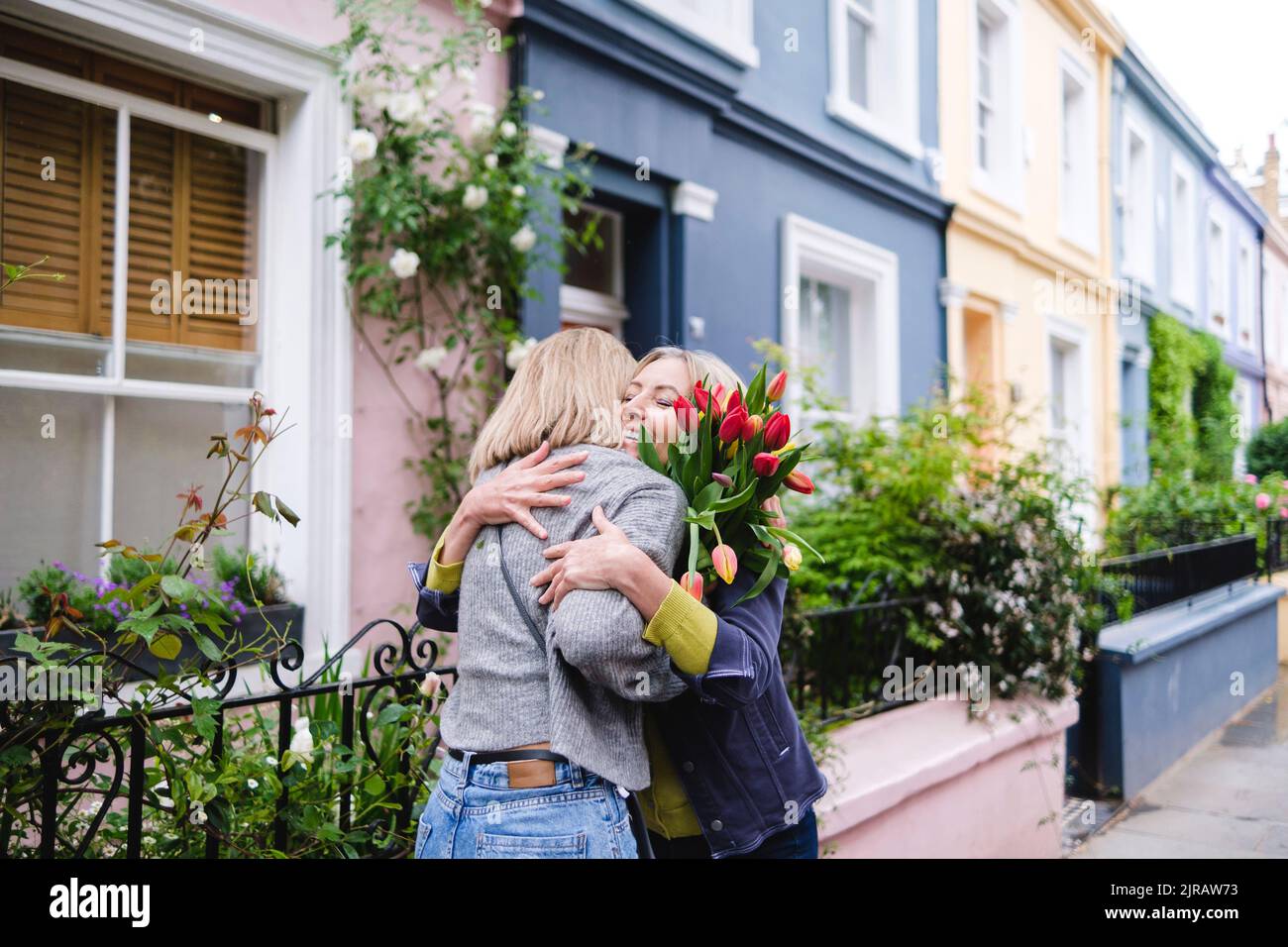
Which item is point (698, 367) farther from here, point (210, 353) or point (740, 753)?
point (210, 353)

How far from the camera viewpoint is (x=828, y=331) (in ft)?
23.7

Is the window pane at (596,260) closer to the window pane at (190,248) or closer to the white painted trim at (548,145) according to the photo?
the white painted trim at (548,145)

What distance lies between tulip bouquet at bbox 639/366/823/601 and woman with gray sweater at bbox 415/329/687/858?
0.12 m

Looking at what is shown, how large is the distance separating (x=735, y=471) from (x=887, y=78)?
6.61 meters

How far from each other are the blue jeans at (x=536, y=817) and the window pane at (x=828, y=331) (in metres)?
5.64

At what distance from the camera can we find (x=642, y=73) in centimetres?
521

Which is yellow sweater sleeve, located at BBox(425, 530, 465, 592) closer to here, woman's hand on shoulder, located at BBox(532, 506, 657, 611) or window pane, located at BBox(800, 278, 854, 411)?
woman's hand on shoulder, located at BBox(532, 506, 657, 611)

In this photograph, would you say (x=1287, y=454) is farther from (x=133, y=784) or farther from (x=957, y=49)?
(x=133, y=784)

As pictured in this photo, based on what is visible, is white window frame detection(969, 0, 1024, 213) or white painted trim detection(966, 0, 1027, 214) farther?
white window frame detection(969, 0, 1024, 213)

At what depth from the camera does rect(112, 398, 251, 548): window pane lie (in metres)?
3.43

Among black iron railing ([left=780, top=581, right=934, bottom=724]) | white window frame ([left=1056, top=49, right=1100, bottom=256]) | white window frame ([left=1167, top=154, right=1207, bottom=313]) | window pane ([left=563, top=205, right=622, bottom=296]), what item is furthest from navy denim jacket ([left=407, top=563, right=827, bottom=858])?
white window frame ([left=1167, top=154, right=1207, bottom=313])

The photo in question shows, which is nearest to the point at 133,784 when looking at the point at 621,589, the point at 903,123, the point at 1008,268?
the point at 621,589

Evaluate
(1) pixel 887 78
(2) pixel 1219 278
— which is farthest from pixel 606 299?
(2) pixel 1219 278

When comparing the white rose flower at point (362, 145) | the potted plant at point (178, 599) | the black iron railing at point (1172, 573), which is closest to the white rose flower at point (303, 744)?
the potted plant at point (178, 599)
